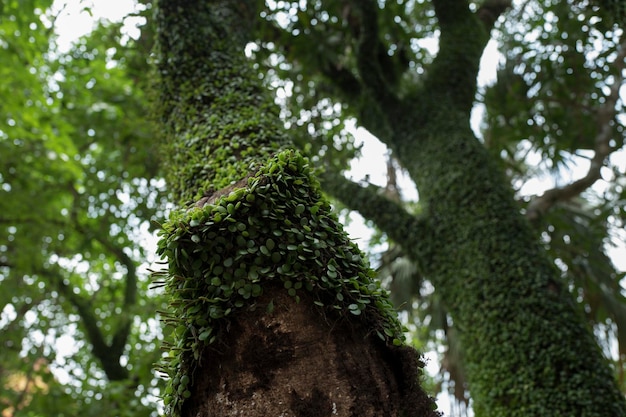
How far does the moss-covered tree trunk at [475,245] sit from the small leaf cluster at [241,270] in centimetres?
301

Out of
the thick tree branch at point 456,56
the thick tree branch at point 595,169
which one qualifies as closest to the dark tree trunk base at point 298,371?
the thick tree branch at point 595,169

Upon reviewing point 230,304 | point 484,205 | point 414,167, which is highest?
point 414,167

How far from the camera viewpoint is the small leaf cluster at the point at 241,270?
2311mm

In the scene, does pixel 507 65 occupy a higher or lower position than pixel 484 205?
higher

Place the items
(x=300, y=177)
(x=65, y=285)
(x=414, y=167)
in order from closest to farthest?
1. (x=300, y=177)
2. (x=414, y=167)
3. (x=65, y=285)

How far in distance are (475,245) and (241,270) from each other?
395 cm

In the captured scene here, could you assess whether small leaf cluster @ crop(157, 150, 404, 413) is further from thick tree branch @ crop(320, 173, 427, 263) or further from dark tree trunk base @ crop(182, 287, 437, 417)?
thick tree branch @ crop(320, 173, 427, 263)

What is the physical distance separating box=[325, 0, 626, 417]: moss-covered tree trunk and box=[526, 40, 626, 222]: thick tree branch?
1.09 metres

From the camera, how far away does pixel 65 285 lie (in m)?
10.8

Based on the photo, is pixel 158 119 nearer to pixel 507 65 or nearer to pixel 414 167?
pixel 414 167

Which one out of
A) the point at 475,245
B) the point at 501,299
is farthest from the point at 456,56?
the point at 501,299

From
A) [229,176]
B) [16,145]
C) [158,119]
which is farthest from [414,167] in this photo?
[16,145]

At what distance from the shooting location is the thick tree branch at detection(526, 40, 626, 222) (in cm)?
705

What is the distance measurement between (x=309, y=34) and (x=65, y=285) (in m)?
6.94
